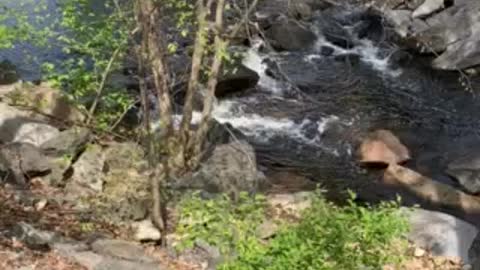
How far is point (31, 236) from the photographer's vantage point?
7.85 metres

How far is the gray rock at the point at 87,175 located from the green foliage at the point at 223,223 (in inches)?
176

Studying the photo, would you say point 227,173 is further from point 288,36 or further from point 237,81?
point 288,36

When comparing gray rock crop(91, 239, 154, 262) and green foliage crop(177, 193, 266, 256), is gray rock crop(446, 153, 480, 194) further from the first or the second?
green foliage crop(177, 193, 266, 256)

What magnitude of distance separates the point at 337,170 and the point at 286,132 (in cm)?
188

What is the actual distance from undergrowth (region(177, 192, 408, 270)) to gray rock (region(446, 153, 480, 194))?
7687 millimetres

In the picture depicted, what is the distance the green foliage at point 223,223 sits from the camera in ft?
18.3

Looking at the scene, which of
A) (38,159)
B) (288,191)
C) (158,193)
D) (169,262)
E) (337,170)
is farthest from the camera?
(337,170)

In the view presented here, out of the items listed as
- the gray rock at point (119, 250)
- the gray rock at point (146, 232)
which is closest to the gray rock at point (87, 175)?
the gray rock at point (146, 232)

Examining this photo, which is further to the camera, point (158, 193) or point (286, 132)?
point (286, 132)

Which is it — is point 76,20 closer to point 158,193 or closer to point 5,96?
point 5,96

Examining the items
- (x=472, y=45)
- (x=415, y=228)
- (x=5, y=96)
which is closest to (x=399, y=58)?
(x=472, y=45)

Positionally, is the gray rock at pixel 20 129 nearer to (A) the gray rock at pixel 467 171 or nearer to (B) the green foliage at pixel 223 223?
(B) the green foliage at pixel 223 223

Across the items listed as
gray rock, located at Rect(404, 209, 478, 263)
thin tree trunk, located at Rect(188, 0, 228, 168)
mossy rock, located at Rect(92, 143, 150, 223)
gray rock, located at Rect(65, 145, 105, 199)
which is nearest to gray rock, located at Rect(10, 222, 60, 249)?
mossy rock, located at Rect(92, 143, 150, 223)

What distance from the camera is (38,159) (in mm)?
10508
